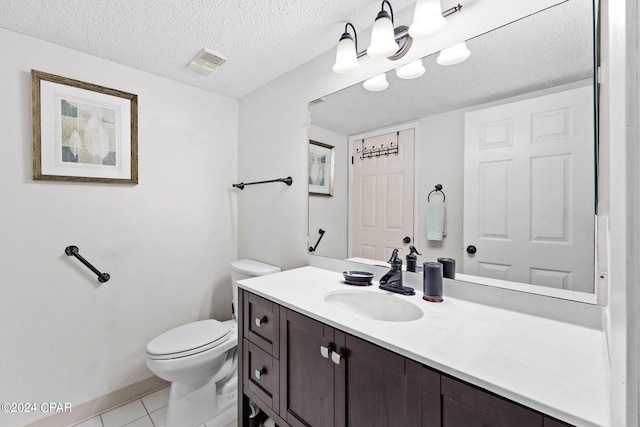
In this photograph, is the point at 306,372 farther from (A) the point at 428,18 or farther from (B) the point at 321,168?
(A) the point at 428,18

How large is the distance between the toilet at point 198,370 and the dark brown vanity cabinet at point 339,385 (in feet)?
0.98

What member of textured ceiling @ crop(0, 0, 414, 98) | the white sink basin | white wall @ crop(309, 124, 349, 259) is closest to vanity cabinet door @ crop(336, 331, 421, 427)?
the white sink basin

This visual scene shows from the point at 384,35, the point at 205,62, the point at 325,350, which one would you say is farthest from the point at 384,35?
the point at 325,350

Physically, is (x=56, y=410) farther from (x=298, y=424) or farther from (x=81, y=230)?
(x=298, y=424)

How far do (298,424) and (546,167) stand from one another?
1.32 meters

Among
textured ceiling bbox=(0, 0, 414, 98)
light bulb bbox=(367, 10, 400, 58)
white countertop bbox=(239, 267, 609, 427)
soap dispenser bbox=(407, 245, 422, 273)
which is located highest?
textured ceiling bbox=(0, 0, 414, 98)

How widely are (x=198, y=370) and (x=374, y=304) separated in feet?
3.52

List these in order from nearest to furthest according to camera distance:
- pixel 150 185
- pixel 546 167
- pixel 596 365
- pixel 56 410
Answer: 1. pixel 596 365
2. pixel 546 167
3. pixel 56 410
4. pixel 150 185

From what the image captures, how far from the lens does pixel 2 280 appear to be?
4.70ft

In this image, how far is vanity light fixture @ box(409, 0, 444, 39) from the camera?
1101 millimetres

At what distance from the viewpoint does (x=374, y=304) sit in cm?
127

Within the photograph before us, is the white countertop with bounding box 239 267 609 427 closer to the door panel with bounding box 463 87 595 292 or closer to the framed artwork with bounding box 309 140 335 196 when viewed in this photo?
the door panel with bounding box 463 87 595 292

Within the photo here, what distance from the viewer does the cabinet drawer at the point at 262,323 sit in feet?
3.92

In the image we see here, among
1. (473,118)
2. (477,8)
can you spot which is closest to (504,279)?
(473,118)
